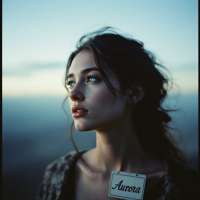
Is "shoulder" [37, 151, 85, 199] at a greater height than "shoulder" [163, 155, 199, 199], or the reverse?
"shoulder" [163, 155, 199, 199]

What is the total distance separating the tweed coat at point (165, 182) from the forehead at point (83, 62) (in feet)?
2.27

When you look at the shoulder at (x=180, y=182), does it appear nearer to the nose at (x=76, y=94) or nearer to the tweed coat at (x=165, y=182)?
the tweed coat at (x=165, y=182)

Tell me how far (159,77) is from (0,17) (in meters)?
1.11

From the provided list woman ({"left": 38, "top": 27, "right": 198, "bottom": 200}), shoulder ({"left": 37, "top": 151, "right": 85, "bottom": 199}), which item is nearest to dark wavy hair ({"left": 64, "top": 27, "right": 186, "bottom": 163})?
woman ({"left": 38, "top": 27, "right": 198, "bottom": 200})

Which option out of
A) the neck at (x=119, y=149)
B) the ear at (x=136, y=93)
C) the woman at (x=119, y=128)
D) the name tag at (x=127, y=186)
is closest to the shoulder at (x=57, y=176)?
the woman at (x=119, y=128)

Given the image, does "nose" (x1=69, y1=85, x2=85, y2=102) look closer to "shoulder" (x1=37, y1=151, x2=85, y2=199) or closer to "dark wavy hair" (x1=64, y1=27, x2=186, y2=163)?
"dark wavy hair" (x1=64, y1=27, x2=186, y2=163)

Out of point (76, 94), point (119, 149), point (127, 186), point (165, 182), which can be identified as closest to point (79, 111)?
point (76, 94)

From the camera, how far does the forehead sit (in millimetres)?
1063

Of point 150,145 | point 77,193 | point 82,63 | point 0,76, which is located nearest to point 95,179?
point 77,193

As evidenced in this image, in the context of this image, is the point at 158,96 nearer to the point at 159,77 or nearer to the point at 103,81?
the point at 159,77

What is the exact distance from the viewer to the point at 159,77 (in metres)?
1.27

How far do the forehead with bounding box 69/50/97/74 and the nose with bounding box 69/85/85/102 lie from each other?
13cm

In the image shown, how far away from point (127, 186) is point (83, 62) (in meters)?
0.76

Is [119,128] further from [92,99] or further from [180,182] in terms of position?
[180,182]
